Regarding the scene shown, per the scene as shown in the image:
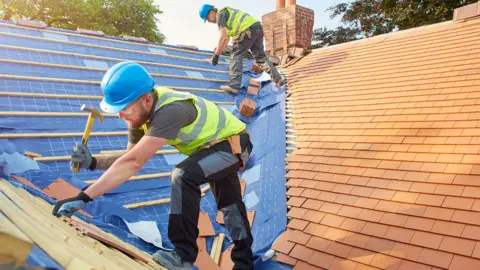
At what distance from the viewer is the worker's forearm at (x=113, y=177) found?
66.9 inches

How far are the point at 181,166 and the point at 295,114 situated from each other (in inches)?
114

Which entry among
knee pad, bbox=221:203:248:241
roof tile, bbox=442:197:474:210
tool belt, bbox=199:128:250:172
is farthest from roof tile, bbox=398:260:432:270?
tool belt, bbox=199:128:250:172

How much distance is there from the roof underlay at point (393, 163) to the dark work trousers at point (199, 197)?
415 millimetres

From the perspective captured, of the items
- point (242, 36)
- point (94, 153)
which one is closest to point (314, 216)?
point (94, 153)

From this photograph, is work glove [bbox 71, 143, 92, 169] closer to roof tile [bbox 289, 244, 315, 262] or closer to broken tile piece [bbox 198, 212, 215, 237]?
broken tile piece [bbox 198, 212, 215, 237]

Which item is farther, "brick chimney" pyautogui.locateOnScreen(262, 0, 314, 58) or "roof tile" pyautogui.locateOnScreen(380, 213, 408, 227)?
"brick chimney" pyautogui.locateOnScreen(262, 0, 314, 58)

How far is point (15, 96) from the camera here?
350 cm

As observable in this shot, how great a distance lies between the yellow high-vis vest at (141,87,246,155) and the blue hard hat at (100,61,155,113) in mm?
146

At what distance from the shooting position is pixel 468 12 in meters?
4.93

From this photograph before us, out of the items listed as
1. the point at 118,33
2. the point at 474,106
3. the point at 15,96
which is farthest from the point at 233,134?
the point at 118,33

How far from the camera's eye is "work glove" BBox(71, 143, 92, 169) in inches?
76.7

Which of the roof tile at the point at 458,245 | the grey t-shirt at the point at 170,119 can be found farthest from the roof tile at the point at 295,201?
the grey t-shirt at the point at 170,119

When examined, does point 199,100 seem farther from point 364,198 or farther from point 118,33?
point 118,33

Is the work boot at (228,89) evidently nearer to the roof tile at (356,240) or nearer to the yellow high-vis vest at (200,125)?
the yellow high-vis vest at (200,125)
